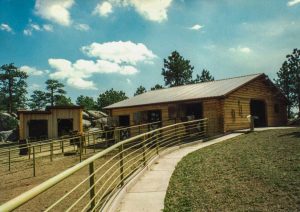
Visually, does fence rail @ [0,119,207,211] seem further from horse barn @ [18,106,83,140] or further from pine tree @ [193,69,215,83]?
pine tree @ [193,69,215,83]

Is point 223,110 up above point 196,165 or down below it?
above

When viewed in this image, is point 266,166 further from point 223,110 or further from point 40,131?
point 40,131

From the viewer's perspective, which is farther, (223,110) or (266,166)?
(223,110)

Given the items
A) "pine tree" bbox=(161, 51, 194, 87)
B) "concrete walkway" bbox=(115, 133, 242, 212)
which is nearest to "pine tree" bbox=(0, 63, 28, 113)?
"pine tree" bbox=(161, 51, 194, 87)

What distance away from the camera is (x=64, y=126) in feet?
98.8


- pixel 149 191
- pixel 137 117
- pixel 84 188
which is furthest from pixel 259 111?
pixel 149 191

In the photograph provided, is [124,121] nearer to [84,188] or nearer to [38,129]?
[38,129]

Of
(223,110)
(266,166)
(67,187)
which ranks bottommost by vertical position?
(67,187)

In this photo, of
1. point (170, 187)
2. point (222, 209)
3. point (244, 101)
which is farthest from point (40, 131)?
point (222, 209)

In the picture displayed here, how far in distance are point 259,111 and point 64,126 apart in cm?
1877

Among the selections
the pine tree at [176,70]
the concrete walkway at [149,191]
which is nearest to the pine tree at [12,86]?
the pine tree at [176,70]

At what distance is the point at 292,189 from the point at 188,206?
2.35 m

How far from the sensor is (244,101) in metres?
24.2

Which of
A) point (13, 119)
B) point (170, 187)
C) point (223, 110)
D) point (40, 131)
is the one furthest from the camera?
point (13, 119)
